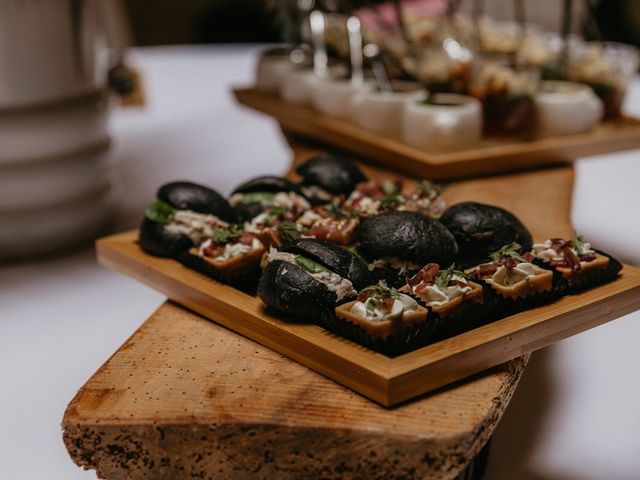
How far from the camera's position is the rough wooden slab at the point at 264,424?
2.19 feet

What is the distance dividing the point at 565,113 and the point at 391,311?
0.87 meters

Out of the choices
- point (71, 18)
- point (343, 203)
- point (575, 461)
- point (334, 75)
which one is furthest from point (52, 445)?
point (334, 75)

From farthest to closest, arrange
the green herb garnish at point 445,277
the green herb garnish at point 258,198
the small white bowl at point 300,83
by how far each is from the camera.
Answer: the small white bowl at point 300,83 → the green herb garnish at point 258,198 → the green herb garnish at point 445,277

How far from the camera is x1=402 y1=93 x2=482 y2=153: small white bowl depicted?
4.39 feet

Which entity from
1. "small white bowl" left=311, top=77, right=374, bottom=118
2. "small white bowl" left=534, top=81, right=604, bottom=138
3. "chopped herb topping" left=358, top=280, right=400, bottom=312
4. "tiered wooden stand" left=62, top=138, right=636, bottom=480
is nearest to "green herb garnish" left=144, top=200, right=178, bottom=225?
"tiered wooden stand" left=62, top=138, right=636, bottom=480

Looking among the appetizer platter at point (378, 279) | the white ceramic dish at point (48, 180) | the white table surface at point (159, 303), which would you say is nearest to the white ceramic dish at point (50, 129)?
the white ceramic dish at point (48, 180)

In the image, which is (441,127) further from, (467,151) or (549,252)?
(549,252)

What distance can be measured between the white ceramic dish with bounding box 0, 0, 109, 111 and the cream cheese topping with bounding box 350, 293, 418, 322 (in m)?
0.75

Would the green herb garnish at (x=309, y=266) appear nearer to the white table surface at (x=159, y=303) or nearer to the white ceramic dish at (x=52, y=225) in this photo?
the white table surface at (x=159, y=303)

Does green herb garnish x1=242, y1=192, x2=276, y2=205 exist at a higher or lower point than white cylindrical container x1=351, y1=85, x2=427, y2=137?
lower

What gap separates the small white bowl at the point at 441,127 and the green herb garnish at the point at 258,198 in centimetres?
35

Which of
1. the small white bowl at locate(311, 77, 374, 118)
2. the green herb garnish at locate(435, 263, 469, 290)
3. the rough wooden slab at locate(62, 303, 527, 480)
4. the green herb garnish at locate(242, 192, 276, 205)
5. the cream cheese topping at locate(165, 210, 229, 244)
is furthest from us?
the small white bowl at locate(311, 77, 374, 118)

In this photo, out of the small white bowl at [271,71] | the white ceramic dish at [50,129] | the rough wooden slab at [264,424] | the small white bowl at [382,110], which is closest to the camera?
the rough wooden slab at [264,424]

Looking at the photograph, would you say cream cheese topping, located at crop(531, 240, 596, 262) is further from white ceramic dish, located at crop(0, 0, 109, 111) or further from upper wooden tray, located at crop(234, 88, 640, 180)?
white ceramic dish, located at crop(0, 0, 109, 111)
